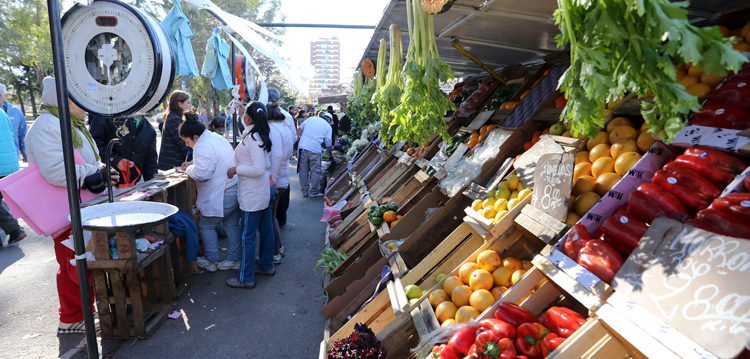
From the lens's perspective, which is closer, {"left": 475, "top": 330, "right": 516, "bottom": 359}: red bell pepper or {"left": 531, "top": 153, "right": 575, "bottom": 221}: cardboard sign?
{"left": 475, "top": 330, "right": 516, "bottom": 359}: red bell pepper

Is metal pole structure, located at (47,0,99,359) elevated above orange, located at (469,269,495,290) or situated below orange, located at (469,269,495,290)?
above

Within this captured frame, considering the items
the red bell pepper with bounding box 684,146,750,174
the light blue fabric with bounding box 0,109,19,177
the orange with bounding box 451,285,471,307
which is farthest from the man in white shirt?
the red bell pepper with bounding box 684,146,750,174

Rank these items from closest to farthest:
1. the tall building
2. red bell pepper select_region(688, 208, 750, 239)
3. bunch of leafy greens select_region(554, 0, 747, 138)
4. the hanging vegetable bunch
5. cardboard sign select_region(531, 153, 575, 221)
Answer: bunch of leafy greens select_region(554, 0, 747, 138) → red bell pepper select_region(688, 208, 750, 239) → cardboard sign select_region(531, 153, 575, 221) → the hanging vegetable bunch → the tall building

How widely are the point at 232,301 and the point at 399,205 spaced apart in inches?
81.7

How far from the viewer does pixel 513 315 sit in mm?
1942

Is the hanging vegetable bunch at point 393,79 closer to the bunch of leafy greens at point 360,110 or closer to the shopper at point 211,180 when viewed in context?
the shopper at point 211,180

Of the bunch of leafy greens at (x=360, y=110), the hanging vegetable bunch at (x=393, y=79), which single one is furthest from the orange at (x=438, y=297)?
the bunch of leafy greens at (x=360, y=110)

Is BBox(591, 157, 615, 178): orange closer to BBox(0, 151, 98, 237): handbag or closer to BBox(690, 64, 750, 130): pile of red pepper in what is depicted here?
BBox(690, 64, 750, 130): pile of red pepper

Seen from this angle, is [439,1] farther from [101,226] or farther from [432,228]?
[101,226]

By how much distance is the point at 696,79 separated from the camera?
6.98 feet

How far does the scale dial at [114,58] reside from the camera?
245 centimetres

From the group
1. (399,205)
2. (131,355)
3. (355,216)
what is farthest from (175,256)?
(399,205)

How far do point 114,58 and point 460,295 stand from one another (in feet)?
8.10

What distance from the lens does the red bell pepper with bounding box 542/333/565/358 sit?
1.72 meters
